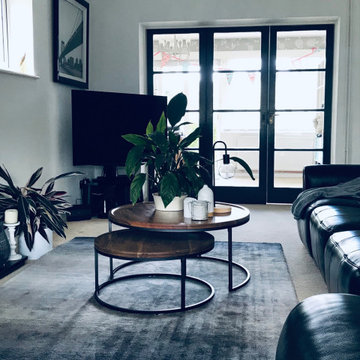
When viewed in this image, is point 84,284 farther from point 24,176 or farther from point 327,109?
point 327,109

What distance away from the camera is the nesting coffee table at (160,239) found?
229 centimetres

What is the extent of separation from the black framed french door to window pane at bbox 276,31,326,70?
11 millimetres

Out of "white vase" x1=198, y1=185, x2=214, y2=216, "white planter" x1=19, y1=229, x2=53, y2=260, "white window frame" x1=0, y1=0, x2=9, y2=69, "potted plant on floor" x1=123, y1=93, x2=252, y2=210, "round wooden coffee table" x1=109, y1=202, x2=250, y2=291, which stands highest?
"white window frame" x1=0, y1=0, x2=9, y2=69

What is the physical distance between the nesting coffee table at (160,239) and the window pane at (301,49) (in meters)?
3.26

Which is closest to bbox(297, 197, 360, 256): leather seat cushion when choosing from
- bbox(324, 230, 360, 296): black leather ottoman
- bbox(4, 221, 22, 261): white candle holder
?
bbox(324, 230, 360, 296): black leather ottoman

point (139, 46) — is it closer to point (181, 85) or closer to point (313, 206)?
point (181, 85)

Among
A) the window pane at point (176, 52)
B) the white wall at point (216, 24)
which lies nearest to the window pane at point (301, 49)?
the white wall at point (216, 24)

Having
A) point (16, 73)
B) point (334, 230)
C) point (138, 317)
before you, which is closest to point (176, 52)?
point (16, 73)

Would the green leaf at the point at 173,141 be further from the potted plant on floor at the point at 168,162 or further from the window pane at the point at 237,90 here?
the window pane at the point at 237,90

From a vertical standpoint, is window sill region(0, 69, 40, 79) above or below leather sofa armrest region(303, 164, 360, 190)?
above

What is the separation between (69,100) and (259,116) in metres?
2.15

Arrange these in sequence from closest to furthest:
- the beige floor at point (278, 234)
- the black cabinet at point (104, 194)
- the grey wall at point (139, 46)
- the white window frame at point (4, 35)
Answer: the beige floor at point (278, 234) < the white window frame at point (4, 35) < the grey wall at point (139, 46) < the black cabinet at point (104, 194)

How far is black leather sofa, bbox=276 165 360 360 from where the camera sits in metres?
0.95

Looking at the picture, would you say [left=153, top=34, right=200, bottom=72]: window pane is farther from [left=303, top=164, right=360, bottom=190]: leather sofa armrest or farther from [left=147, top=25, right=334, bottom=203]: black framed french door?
[left=303, top=164, right=360, bottom=190]: leather sofa armrest
